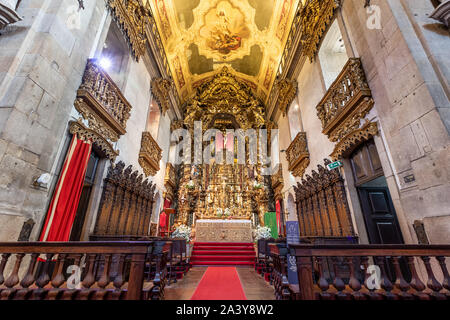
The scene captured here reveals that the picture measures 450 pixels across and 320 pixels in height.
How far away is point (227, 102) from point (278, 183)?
706 cm

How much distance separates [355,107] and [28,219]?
22.3 ft

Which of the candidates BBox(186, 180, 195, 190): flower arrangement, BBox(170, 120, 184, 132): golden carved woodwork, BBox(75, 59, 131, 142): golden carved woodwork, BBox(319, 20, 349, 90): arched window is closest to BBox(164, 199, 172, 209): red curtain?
BBox(186, 180, 195, 190): flower arrangement

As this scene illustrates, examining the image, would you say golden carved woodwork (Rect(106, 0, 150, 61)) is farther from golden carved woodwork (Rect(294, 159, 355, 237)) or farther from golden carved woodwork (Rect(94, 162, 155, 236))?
golden carved woodwork (Rect(294, 159, 355, 237))

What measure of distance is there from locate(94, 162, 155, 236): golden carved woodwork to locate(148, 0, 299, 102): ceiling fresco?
24.2ft

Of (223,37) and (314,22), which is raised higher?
(223,37)

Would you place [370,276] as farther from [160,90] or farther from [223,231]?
[160,90]

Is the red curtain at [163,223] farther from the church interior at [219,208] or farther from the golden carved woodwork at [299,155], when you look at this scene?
the golden carved woodwork at [299,155]

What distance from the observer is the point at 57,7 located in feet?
12.2

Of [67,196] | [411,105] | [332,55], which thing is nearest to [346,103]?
[411,105]

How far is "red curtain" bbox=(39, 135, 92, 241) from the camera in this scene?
11.2 feet

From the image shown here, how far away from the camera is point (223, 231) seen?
8.50 m

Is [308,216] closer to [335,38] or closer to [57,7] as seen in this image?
[335,38]

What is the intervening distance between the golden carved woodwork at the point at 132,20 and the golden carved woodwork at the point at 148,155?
3.10 meters
